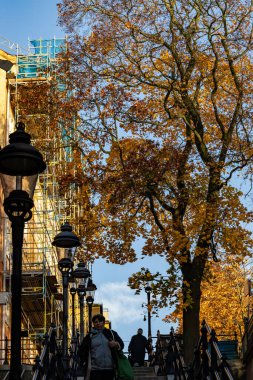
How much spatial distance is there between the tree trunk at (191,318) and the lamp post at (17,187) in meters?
15.3

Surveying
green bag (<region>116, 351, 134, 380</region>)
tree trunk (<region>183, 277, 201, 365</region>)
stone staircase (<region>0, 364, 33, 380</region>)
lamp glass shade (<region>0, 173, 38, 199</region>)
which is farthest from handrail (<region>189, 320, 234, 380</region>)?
stone staircase (<region>0, 364, 33, 380</region>)

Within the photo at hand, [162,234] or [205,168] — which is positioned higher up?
[205,168]

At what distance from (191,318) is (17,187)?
52.8ft

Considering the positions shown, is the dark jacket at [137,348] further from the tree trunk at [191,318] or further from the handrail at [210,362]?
the handrail at [210,362]

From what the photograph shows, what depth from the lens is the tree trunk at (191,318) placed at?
2512 centimetres

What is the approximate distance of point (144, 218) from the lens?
98.9 feet

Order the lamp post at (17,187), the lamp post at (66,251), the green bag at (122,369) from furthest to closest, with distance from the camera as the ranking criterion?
the lamp post at (66,251) < the green bag at (122,369) < the lamp post at (17,187)

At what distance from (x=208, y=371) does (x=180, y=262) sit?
1053cm

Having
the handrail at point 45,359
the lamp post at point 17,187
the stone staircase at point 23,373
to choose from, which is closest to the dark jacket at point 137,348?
the stone staircase at point 23,373

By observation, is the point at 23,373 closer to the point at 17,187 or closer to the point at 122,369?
the point at 122,369

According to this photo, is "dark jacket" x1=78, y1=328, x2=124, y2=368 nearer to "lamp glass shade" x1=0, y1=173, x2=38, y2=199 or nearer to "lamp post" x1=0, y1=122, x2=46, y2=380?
"lamp post" x1=0, y1=122, x2=46, y2=380

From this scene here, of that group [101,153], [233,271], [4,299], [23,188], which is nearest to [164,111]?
[101,153]

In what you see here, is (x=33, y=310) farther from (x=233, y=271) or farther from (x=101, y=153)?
(x=233, y=271)

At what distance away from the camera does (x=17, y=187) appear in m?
10.4
